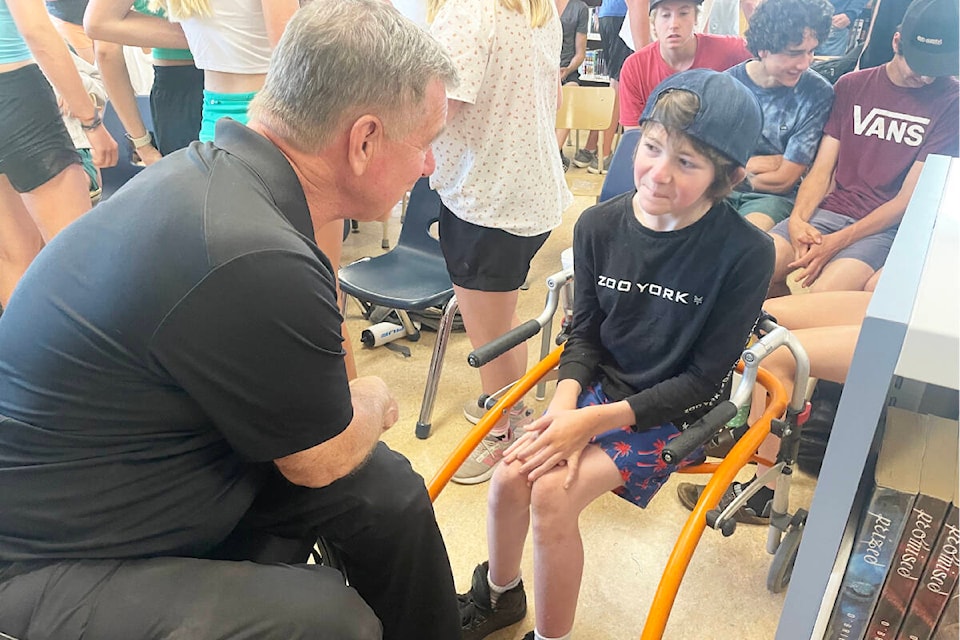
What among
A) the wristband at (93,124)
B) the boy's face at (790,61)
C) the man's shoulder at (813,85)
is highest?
the boy's face at (790,61)

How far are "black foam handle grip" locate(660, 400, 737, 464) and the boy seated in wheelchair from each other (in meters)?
0.17

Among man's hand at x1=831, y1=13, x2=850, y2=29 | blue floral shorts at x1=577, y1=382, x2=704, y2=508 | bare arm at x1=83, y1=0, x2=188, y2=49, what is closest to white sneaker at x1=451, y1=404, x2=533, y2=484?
blue floral shorts at x1=577, y1=382, x2=704, y2=508

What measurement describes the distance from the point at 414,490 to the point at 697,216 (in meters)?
0.69

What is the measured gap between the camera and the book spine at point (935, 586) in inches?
25.6

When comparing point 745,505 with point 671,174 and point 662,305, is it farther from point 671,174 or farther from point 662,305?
point 671,174

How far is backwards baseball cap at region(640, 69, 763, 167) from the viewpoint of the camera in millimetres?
1198

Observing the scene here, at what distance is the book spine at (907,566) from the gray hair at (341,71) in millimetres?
767

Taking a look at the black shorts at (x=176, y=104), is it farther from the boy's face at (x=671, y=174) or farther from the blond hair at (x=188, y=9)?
the boy's face at (x=671, y=174)

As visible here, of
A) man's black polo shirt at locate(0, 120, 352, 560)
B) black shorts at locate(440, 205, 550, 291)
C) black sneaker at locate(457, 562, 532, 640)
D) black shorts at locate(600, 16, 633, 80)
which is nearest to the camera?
man's black polo shirt at locate(0, 120, 352, 560)

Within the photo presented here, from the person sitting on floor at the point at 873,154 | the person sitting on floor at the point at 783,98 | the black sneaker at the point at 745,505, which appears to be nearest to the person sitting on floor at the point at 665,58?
the person sitting on floor at the point at 783,98

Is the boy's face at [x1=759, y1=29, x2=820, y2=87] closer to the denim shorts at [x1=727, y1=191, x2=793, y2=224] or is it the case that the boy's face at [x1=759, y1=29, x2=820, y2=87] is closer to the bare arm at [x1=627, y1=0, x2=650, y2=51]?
the denim shorts at [x1=727, y1=191, x2=793, y2=224]

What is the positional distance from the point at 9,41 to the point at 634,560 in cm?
197

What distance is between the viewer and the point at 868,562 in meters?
0.69

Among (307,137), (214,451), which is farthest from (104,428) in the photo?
(307,137)
